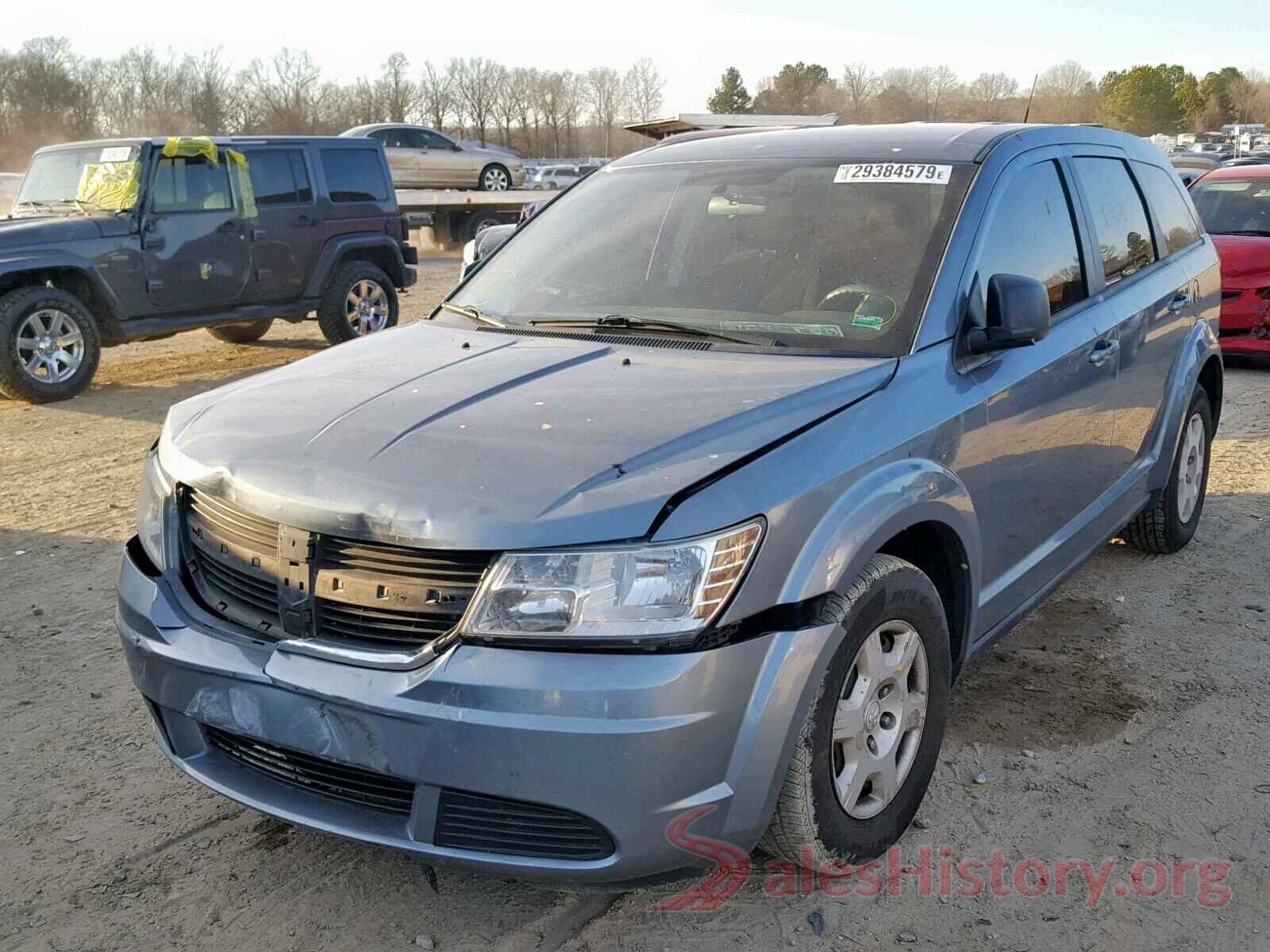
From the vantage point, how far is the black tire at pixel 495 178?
28.7 meters

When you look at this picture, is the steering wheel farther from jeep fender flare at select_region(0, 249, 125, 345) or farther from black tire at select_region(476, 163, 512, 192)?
black tire at select_region(476, 163, 512, 192)

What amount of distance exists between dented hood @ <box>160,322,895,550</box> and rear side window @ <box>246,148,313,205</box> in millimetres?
7951

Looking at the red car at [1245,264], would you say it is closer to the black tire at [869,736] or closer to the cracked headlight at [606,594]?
the black tire at [869,736]

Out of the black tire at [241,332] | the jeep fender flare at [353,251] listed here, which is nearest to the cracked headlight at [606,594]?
the jeep fender flare at [353,251]

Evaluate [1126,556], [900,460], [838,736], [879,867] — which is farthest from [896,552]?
[1126,556]

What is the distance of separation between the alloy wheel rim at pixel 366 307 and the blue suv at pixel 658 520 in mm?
8015

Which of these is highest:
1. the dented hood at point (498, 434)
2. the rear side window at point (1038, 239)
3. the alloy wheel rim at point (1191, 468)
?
the rear side window at point (1038, 239)

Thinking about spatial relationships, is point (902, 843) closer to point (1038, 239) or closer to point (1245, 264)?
point (1038, 239)

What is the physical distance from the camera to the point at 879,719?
3002 millimetres

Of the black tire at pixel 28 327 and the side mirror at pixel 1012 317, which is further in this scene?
the black tire at pixel 28 327

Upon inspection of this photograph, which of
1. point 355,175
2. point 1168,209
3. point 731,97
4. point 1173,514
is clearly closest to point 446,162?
point 355,175

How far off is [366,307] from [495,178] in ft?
58.2

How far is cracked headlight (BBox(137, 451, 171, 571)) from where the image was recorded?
303 centimetres

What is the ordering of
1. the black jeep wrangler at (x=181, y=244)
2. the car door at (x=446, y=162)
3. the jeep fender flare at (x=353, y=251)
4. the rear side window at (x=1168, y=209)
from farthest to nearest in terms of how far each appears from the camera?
1. the car door at (x=446, y=162)
2. the jeep fender flare at (x=353, y=251)
3. the black jeep wrangler at (x=181, y=244)
4. the rear side window at (x=1168, y=209)
